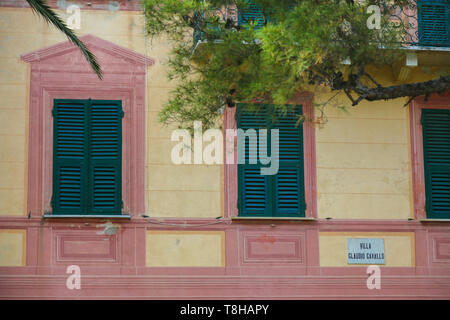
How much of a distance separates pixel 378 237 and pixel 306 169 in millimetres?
1467

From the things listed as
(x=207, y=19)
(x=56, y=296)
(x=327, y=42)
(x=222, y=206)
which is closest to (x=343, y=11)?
(x=327, y=42)

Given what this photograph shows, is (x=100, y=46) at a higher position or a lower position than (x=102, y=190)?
higher

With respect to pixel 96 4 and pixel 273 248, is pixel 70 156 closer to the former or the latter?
pixel 96 4

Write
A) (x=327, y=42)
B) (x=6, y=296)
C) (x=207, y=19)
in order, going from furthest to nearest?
1. (x=6, y=296)
2. (x=207, y=19)
3. (x=327, y=42)

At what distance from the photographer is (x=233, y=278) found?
1441cm

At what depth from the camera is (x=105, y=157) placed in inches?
571

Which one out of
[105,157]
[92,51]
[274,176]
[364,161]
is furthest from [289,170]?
[92,51]

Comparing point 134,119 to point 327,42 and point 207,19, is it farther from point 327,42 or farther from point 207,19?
point 327,42

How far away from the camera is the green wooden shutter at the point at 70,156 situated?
1434 cm

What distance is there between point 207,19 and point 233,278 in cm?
398

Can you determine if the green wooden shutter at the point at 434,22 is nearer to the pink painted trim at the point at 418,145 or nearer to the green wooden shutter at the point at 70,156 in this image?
the pink painted trim at the point at 418,145

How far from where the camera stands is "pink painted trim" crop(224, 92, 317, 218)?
14.6 metres

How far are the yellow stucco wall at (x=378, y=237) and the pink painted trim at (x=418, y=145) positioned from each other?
1.47ft

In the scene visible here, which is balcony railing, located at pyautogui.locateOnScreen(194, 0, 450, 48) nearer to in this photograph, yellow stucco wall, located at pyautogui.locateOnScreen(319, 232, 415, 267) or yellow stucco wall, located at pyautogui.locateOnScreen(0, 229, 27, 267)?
yellow stucco wall, located at pyautogui.locateOnScreen(319, 232, 415, 267)
